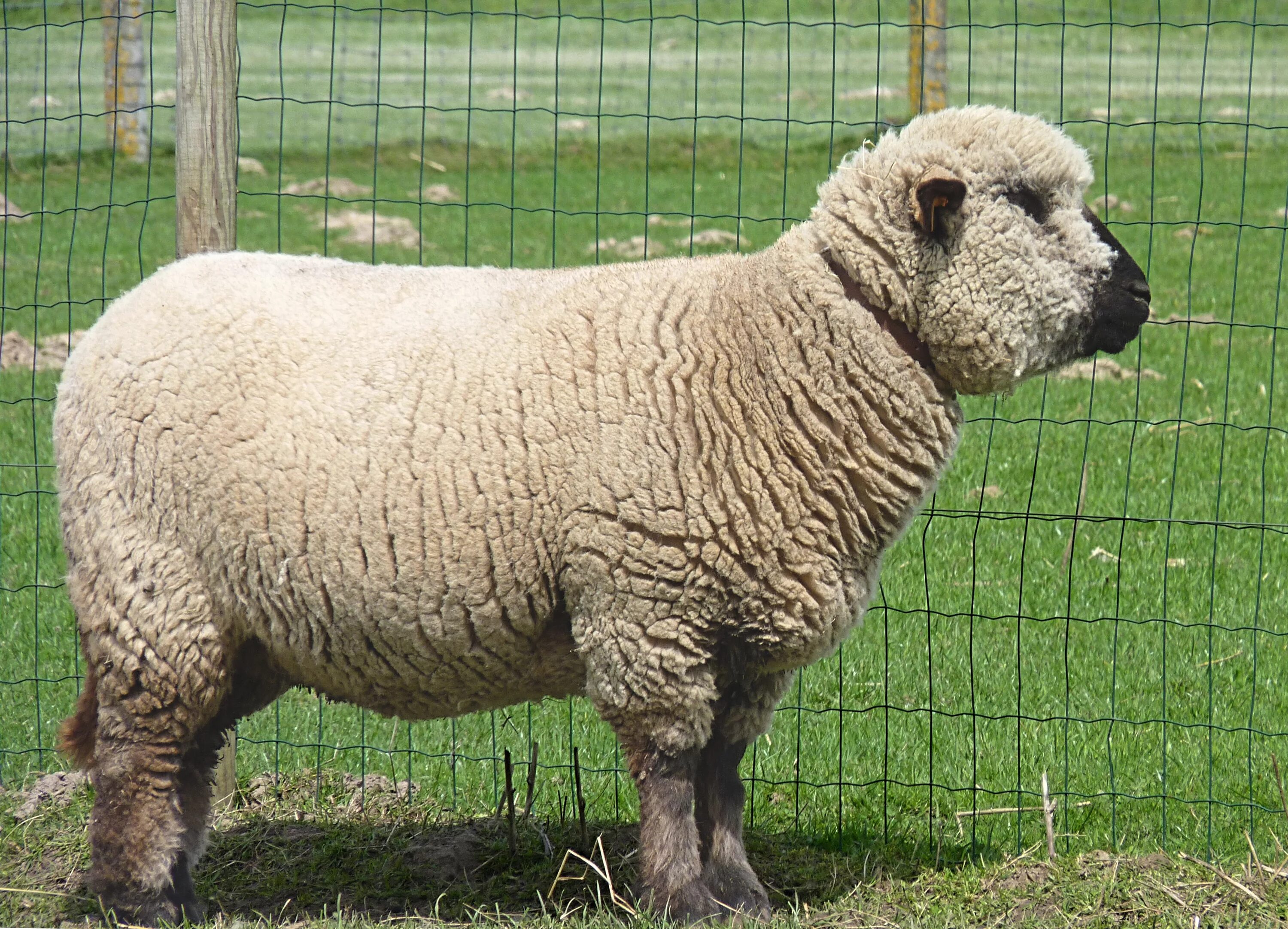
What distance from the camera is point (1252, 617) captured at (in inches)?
221

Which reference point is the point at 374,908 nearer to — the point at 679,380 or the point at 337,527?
the point at 337,527

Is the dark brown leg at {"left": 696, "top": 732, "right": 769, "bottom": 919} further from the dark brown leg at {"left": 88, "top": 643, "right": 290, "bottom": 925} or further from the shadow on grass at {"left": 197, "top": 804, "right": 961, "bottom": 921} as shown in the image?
the dark brown leg at {"left": 88, "top": 643, "right": 290, "bottom": 925}

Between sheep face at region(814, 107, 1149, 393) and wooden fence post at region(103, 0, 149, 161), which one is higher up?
sheep face at region(814, 107, 1149, 393)

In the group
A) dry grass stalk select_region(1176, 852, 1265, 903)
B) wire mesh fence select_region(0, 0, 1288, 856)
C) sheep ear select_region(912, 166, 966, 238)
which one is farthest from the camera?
wire mesh fence select_region(0, 0, 1288, 856)

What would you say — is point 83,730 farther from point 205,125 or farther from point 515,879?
point 205,125

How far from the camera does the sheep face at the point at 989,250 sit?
3.34 m

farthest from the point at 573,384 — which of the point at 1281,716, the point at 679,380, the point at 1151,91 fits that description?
the point at 1151,91

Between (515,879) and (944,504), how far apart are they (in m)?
3.59

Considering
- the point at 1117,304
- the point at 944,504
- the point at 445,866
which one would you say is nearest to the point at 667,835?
the point at 445,866

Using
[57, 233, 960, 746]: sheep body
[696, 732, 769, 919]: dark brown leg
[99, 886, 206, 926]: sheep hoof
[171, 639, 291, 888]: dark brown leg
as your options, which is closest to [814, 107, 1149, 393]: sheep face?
[57, 233, 960, 746]: sheep body

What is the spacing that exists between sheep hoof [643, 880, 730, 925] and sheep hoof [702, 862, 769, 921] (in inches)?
4.9

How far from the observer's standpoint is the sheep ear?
3.28m

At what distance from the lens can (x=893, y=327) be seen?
3445mm

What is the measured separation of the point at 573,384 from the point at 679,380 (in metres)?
0.26
